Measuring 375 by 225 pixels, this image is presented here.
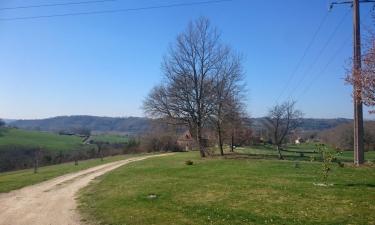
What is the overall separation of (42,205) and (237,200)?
7.46 metres

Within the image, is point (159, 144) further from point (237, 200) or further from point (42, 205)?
point (237, 200)

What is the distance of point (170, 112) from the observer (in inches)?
1694

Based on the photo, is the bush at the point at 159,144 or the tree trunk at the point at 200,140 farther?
the bush at the point at 159,144

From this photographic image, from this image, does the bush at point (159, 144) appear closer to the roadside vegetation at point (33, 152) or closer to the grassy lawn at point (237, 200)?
the roadside vegetation at point (33, 152)

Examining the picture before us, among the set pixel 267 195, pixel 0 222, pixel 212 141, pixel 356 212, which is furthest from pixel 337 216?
pixel 212 141

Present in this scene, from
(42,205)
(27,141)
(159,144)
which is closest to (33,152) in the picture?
(27,141)

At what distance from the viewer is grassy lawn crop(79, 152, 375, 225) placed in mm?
12355

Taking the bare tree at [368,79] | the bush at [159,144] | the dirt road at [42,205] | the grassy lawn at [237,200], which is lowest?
the dirt road at [42,205]

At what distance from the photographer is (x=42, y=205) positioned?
653 inches

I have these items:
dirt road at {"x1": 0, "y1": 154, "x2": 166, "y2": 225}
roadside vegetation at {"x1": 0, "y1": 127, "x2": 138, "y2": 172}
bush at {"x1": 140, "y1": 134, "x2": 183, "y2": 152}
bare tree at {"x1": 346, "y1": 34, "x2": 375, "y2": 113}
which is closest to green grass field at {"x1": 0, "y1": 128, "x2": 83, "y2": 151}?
roadside vegetation at {"x1": 0, "y1": 127, "x2": 138, "y2": 172}

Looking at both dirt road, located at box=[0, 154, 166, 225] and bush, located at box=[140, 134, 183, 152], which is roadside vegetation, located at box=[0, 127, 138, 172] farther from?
dirt road, located at box=[0, 154, 166, 225]

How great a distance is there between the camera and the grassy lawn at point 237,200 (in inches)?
486

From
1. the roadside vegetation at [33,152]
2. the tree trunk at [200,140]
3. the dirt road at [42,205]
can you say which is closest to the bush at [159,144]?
the roadside vegetation at [33,152]

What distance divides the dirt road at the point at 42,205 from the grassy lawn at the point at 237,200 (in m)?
0.65
